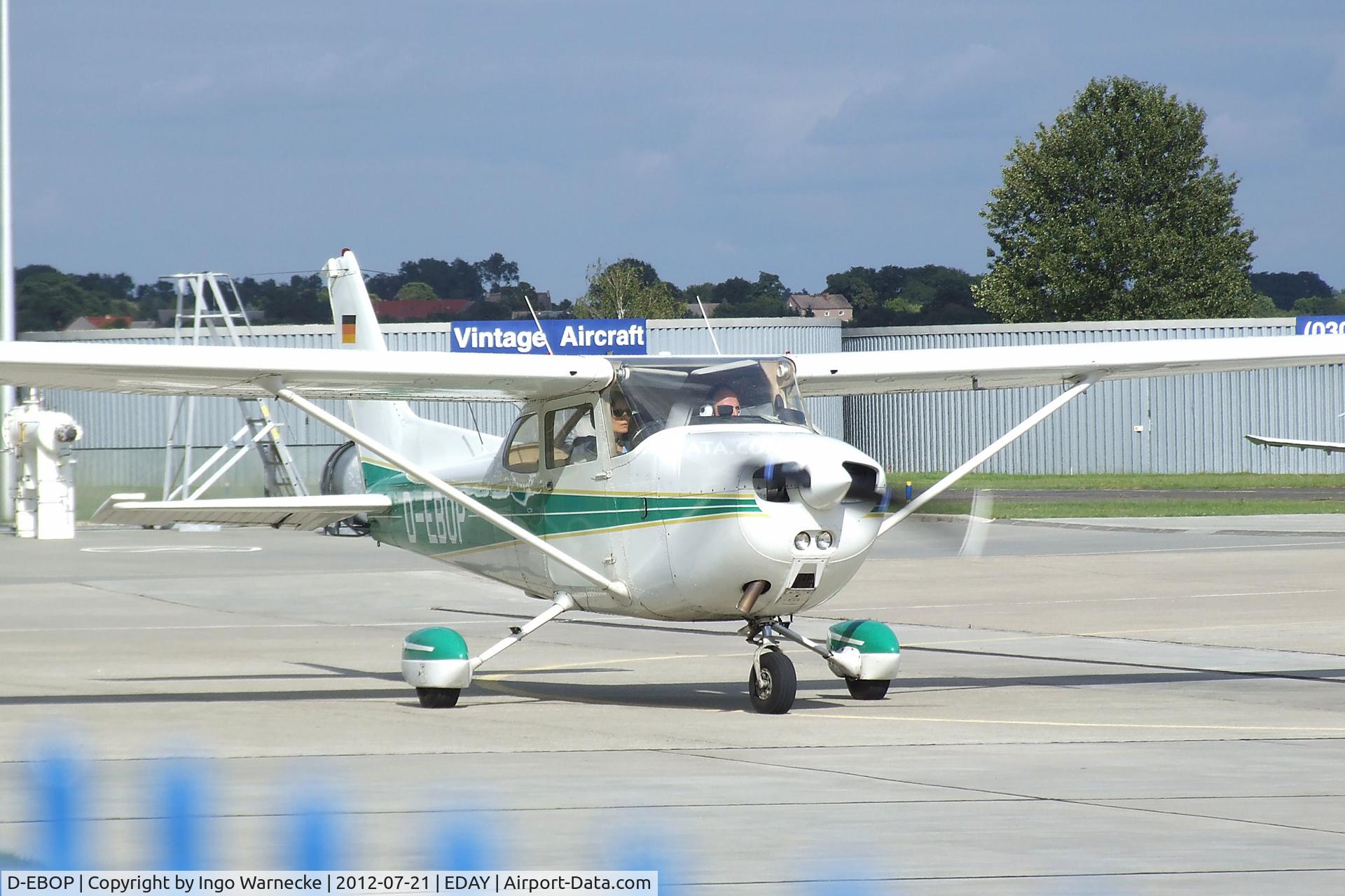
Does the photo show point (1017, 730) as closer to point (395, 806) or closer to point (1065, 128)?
point (395, 806)

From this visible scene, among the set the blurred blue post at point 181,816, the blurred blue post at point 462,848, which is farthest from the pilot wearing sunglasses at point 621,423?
the blurred blue post at point 462,848

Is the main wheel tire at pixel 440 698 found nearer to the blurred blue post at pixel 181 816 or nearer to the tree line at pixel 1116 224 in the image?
the blurred blue post at pixel 181 816

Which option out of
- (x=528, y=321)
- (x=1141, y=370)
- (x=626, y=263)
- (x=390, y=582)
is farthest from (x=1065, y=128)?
(x=1141, y=370)

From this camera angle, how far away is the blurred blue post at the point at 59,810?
660 centimetres

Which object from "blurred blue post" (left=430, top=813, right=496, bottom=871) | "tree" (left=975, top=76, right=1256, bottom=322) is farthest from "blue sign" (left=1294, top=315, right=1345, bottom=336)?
"blurred blue post" (left=430, top=813, right=496, bottom=871)

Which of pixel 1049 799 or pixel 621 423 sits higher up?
pixel 621 423

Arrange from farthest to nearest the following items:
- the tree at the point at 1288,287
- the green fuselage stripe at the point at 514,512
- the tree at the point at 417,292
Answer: the tree at the point at 1288,287 < the tree at the point at 417,292 < the green fuselage stripe at the point at 514,512

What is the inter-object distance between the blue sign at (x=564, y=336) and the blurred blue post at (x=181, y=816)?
3552 cm

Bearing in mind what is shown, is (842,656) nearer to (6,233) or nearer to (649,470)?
(649,470)

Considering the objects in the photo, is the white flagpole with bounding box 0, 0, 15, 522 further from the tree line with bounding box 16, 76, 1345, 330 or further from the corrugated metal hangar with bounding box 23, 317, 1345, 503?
the tree line with bounding box 16, 76, 1345, 330

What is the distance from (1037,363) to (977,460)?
1.18 meters

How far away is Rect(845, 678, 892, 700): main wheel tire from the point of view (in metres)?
12.1

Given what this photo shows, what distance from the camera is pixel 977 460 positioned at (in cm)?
1263

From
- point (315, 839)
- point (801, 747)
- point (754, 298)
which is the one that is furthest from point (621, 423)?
point (754, 298)
